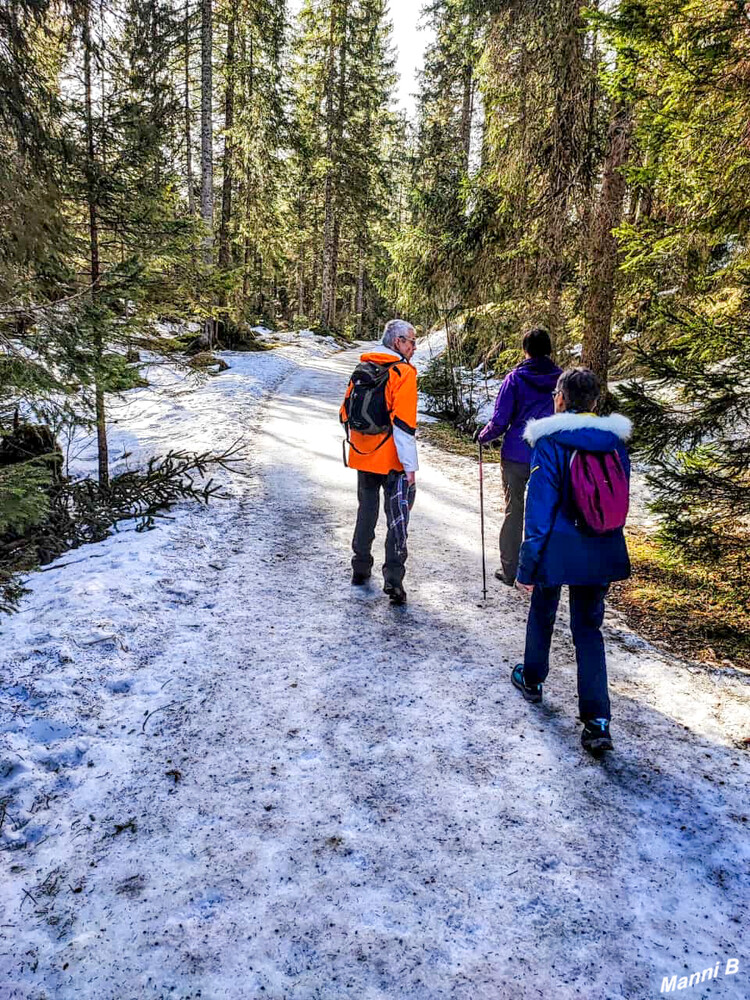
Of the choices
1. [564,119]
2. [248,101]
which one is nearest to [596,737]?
[564,119]

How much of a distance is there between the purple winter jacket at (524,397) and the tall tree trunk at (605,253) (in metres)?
4.25

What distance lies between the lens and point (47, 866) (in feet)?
8.30

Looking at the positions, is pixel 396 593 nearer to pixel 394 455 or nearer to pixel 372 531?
pixel 372 531

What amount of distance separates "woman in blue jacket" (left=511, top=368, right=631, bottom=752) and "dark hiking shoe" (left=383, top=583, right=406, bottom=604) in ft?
6.05

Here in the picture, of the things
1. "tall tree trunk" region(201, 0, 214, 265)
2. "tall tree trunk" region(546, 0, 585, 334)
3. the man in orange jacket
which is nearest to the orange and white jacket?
the man in orange jacket

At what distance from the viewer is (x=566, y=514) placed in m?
3.33

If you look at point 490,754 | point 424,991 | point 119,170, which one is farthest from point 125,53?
point 424,991

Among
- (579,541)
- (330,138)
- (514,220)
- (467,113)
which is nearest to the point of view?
(579,541)

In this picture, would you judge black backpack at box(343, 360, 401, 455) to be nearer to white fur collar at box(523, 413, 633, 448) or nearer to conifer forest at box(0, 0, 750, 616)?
white fur collar at box(523, 413, 633, 448)

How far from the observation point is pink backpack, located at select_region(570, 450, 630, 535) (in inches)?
126

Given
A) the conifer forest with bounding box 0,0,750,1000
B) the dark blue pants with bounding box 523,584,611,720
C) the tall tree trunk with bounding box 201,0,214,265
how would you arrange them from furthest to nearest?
the tall tree trunk with bounding box 201,0,214,265 < the dark blue pants with bounding box 523,584,611,720 < the conifer forest with bounding box 0,0,750,1000

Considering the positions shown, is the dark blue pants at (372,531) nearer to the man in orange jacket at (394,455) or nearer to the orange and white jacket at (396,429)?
the man in orange jacket at (394,455)

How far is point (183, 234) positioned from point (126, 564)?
4.65m

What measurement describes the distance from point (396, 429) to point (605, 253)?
588cm
